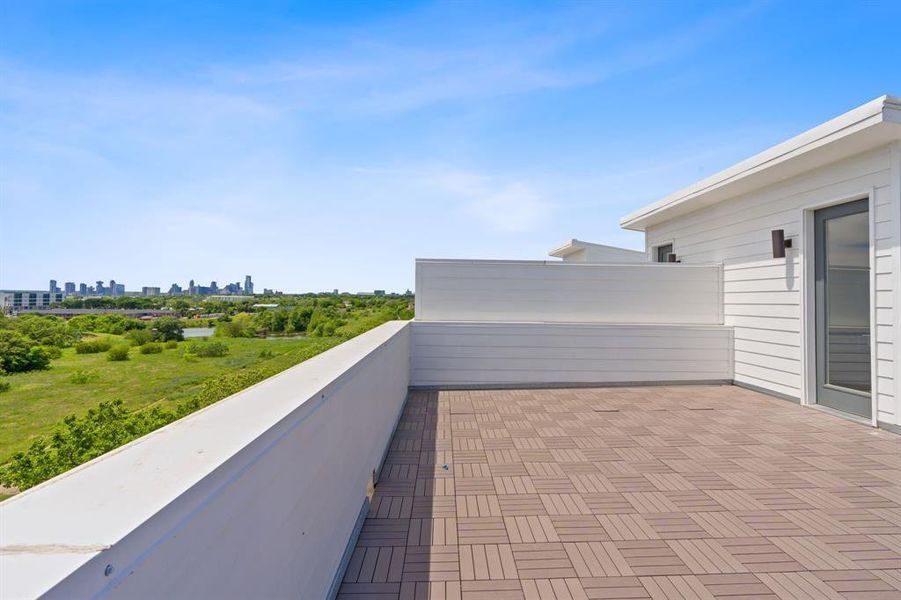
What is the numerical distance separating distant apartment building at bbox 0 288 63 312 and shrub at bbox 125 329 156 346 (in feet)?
3.30

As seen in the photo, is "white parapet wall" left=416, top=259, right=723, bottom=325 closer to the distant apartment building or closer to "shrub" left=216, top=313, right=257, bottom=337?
"shrub" left=216, top=313, right=257, bottom=337

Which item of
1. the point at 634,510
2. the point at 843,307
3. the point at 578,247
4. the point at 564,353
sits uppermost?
the point at 578,247

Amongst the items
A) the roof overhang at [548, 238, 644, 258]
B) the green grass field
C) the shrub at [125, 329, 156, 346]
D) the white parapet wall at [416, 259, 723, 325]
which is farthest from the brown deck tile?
the roof overhang at [548, 238, 644, 258]

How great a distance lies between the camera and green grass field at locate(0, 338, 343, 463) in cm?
346

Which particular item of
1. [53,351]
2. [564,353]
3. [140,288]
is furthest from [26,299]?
[564,353]

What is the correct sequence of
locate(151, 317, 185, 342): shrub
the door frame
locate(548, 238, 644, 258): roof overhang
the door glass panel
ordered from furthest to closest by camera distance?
1. locate(548, 238, 644, 258): roof overhang
2. locate(151, 317, 185, 342): shrub
3. the door frame
4. the door glass panel

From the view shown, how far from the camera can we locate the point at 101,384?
14.6 ft

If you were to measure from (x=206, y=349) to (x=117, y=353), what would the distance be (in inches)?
33.5

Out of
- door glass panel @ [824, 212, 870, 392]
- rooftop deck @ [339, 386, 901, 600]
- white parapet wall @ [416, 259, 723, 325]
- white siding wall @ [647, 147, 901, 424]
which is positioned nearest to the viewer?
rooftop deck @ [339, 386, 901, 600]

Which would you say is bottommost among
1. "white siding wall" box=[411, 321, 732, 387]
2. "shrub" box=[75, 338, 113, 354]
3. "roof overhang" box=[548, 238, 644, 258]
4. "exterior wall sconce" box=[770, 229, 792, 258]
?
"white siding wall" box=[411, 321, 732, 387]

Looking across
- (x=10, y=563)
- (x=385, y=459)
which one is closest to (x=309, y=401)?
(x=10, y=563)

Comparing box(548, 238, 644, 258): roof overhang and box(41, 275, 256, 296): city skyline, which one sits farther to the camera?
box(548, 238, 644, 258): roof overhang

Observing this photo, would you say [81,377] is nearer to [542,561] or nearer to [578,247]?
[542,561]

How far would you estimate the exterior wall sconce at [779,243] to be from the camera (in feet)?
18.9
